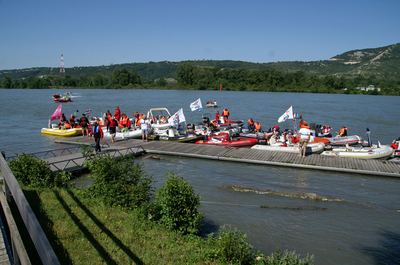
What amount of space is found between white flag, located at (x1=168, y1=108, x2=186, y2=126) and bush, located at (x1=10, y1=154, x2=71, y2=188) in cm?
1318

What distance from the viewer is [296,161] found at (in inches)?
754

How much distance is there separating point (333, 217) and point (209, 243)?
597cm

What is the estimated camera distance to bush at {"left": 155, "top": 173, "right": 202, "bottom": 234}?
888 cm

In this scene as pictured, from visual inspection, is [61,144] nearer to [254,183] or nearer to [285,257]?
[254,183]

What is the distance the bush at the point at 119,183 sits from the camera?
383 inches

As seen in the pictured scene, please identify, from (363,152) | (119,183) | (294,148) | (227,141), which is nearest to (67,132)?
(227,141)

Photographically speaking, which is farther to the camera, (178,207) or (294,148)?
(294,148)

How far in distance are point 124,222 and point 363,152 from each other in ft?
52.2

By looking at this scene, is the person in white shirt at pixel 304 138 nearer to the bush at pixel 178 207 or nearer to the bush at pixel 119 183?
the bush at pixel 119 183

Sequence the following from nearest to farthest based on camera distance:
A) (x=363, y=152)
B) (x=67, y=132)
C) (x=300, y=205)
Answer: (x=300, y=205), (x=363, y=152), (x=67, y=132)

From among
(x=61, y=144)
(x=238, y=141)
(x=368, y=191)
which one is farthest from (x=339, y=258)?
(x=61, y=144)

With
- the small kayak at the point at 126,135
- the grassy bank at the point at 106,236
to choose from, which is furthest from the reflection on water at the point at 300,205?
the small kayak at the point at 126,135

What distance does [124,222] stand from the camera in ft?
27.8

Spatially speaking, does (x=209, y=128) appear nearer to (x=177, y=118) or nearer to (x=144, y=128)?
(x=177, y=118)
